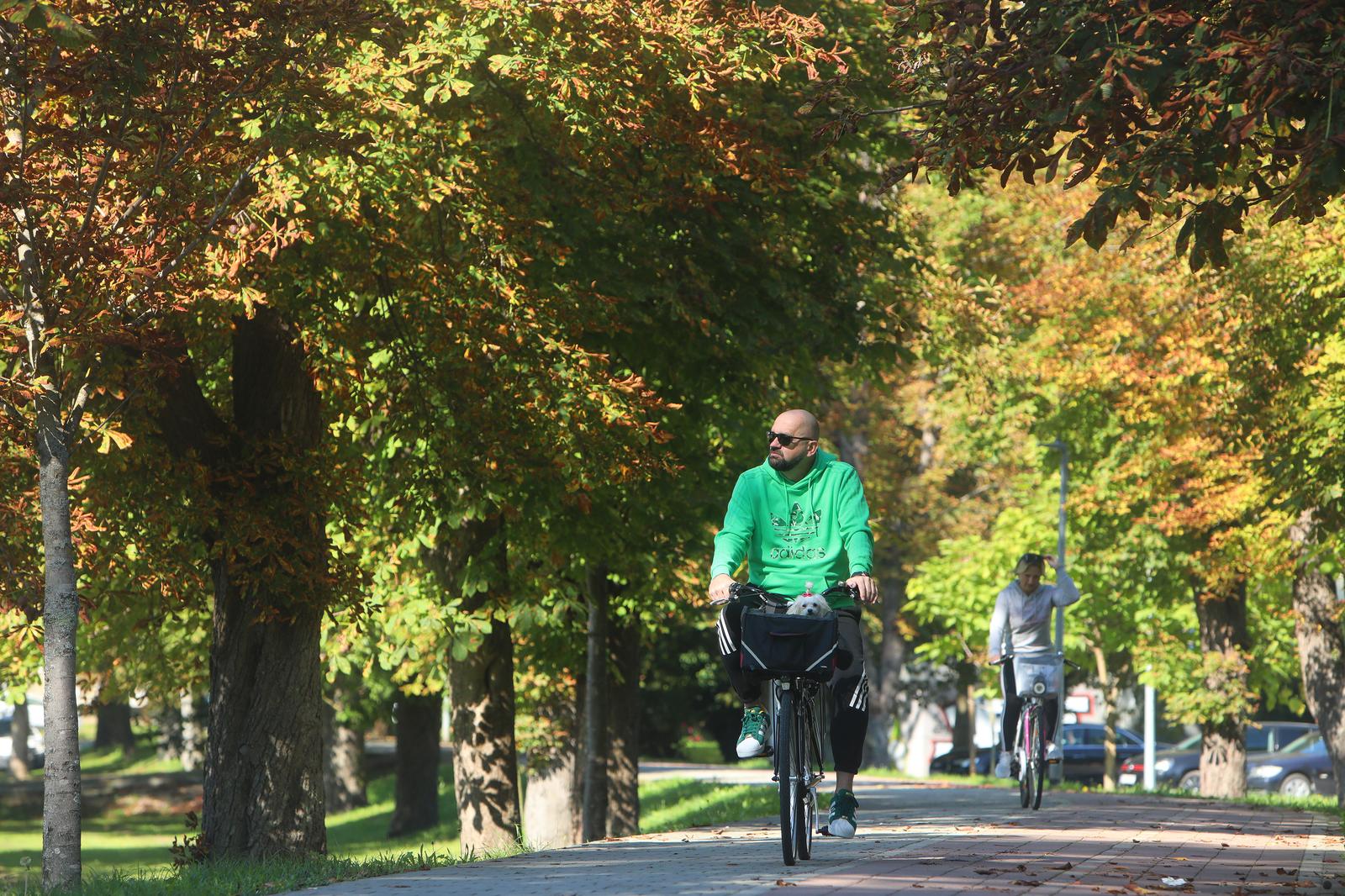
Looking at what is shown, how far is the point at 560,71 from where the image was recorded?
37.6 ft

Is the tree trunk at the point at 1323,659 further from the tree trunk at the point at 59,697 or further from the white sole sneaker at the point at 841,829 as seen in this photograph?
the tree trunk at the point at 59,697

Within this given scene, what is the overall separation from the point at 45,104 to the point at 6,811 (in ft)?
101

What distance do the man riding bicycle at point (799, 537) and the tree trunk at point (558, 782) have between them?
14.8 meters

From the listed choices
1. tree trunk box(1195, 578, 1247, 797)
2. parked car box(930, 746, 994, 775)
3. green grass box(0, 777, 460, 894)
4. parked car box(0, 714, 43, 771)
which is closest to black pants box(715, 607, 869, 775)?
green grass box(0, 777, 460, 894)

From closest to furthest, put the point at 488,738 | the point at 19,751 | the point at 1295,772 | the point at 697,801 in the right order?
the point at 488,738
the point at 697,801
the point at 1295,772
the point at 19,751

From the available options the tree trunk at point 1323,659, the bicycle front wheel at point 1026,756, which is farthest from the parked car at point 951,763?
the bicycle front wheel at point 1026,756

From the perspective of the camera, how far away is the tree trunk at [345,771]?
38.1 m

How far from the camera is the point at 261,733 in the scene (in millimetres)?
12602

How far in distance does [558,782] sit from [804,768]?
17.4 metres

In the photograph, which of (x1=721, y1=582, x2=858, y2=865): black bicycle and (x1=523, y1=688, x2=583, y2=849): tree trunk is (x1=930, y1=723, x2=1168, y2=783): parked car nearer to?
(x1=523, y1=688, x2=583, y2=849): tree trunk

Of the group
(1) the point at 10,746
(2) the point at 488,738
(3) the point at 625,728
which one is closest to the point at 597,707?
(2) the point at 488,738

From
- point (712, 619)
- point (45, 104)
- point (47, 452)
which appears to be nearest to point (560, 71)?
→ point (45, 104)

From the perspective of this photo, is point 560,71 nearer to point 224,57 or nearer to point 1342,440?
point 224,57

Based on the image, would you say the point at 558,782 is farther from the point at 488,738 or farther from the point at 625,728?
the point at 488,738
